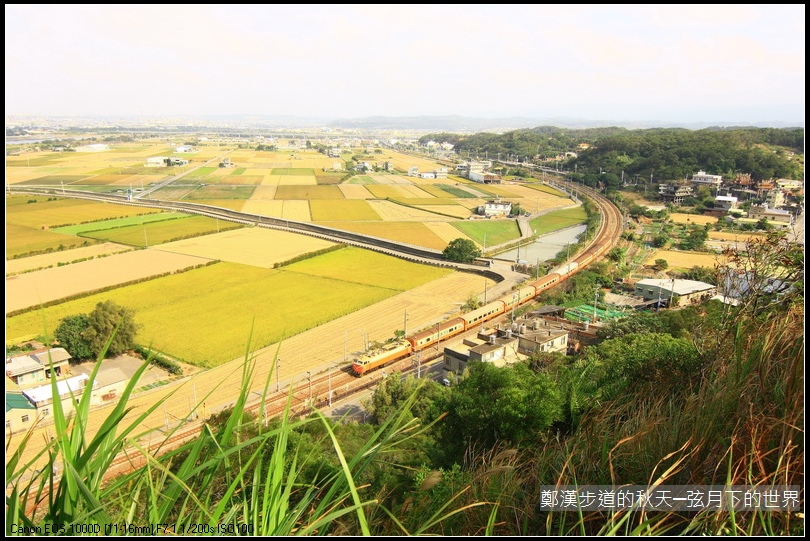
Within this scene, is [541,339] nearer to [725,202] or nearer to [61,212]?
[725,202]

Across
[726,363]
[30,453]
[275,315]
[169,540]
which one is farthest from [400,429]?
[275,315]

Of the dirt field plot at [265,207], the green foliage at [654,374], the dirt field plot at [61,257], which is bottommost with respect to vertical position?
the dirt field plot at [61,257]

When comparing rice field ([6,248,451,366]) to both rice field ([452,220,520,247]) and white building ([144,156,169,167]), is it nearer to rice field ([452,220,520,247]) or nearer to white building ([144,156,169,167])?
rice field ([452,220,520,247])

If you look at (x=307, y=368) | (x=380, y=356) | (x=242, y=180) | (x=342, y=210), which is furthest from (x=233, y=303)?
(x=242, y=180)

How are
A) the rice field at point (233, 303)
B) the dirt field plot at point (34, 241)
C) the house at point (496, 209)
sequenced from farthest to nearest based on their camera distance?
the house at point (496, 209) → the dirt field plot at point (34, 241) → the rice field at point (233, 303)

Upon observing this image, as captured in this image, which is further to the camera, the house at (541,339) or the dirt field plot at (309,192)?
the dirt field plot at (309,192)

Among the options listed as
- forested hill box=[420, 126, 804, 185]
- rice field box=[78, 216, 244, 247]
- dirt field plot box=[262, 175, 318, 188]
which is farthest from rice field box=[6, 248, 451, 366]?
forested hill box=[420, 126, 804, 185]

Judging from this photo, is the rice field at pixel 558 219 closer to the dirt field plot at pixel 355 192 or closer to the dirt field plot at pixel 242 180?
the dirt field plot at pixel 355 192

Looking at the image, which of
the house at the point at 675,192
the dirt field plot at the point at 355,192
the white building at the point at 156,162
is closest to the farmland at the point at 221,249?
the dirt field plot at the point at 355,192
